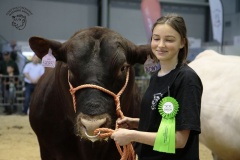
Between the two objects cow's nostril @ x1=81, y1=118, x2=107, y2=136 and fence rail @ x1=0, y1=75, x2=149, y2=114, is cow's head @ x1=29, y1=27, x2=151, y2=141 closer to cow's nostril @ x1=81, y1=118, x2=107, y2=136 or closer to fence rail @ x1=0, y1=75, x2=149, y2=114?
cow's nostril @ x1=81, y1=118, x2=107, y2=136

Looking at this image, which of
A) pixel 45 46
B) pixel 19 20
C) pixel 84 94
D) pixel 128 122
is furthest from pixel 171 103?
pixel 19 20

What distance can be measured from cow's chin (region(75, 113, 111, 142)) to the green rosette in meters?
0.43

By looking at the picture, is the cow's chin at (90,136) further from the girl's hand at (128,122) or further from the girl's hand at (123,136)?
the girl's hand at (123,136)

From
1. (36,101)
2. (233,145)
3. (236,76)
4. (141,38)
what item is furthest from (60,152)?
(141,38)

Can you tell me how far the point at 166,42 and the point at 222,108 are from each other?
1.90 meters

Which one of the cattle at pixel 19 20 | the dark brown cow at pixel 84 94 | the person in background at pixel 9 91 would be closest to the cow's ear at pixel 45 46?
the dark brown cow at pixel 84 94

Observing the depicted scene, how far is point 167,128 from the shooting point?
1.84 m

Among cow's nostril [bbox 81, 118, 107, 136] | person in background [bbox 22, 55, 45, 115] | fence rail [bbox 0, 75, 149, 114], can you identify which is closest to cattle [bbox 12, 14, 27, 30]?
cow's nostril [bbox 81, 118, 107, 136]

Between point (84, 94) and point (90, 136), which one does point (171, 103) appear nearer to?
point (90, 136)

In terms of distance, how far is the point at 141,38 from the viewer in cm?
1556

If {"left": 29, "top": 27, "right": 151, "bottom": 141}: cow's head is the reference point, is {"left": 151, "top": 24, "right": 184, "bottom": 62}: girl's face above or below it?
above

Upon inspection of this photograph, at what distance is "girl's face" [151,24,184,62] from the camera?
1.91 m

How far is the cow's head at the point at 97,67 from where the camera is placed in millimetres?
2346

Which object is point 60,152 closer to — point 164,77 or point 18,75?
Answer: point 164,77
